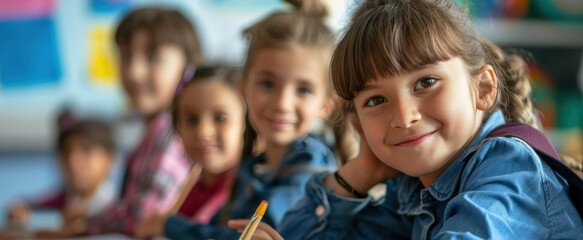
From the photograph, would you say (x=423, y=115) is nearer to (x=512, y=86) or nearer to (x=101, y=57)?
(x=512, y=86)

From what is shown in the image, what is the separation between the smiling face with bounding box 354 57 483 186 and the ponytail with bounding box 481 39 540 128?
50mm

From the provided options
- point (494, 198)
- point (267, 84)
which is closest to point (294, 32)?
point (267, 84)

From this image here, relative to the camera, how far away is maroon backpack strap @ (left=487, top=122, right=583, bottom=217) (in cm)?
54

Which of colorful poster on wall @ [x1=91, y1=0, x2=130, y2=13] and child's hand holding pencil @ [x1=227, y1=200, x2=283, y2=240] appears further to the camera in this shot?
colorful poster on wall @ [x1=91, y1=0, x2=130, y2=13]

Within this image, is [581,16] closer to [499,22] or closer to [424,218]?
[499,22]

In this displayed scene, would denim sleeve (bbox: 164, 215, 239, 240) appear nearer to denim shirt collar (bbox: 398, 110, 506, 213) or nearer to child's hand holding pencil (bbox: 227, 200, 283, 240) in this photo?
child's hand holding pencil (bbox: 227, 200, 283, 240)

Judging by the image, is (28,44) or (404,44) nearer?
(404,44)

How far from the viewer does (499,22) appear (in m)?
2.53

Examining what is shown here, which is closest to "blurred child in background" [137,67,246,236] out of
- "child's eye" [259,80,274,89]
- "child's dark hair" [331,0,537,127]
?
"child's eye" [259,80,274,89]

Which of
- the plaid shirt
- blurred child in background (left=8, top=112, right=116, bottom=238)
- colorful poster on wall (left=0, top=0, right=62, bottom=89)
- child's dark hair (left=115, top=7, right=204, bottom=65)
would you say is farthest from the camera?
colorful poster on wall (left=0, top=0, right=62, bottom=89)

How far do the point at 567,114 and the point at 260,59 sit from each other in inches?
82.7

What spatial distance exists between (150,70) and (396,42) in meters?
0.87

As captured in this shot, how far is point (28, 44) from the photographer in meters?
2.45

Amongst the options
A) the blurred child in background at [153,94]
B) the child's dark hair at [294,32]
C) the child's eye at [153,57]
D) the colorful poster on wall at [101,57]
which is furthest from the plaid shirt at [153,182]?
the colorful poster on wall at [101,57]
